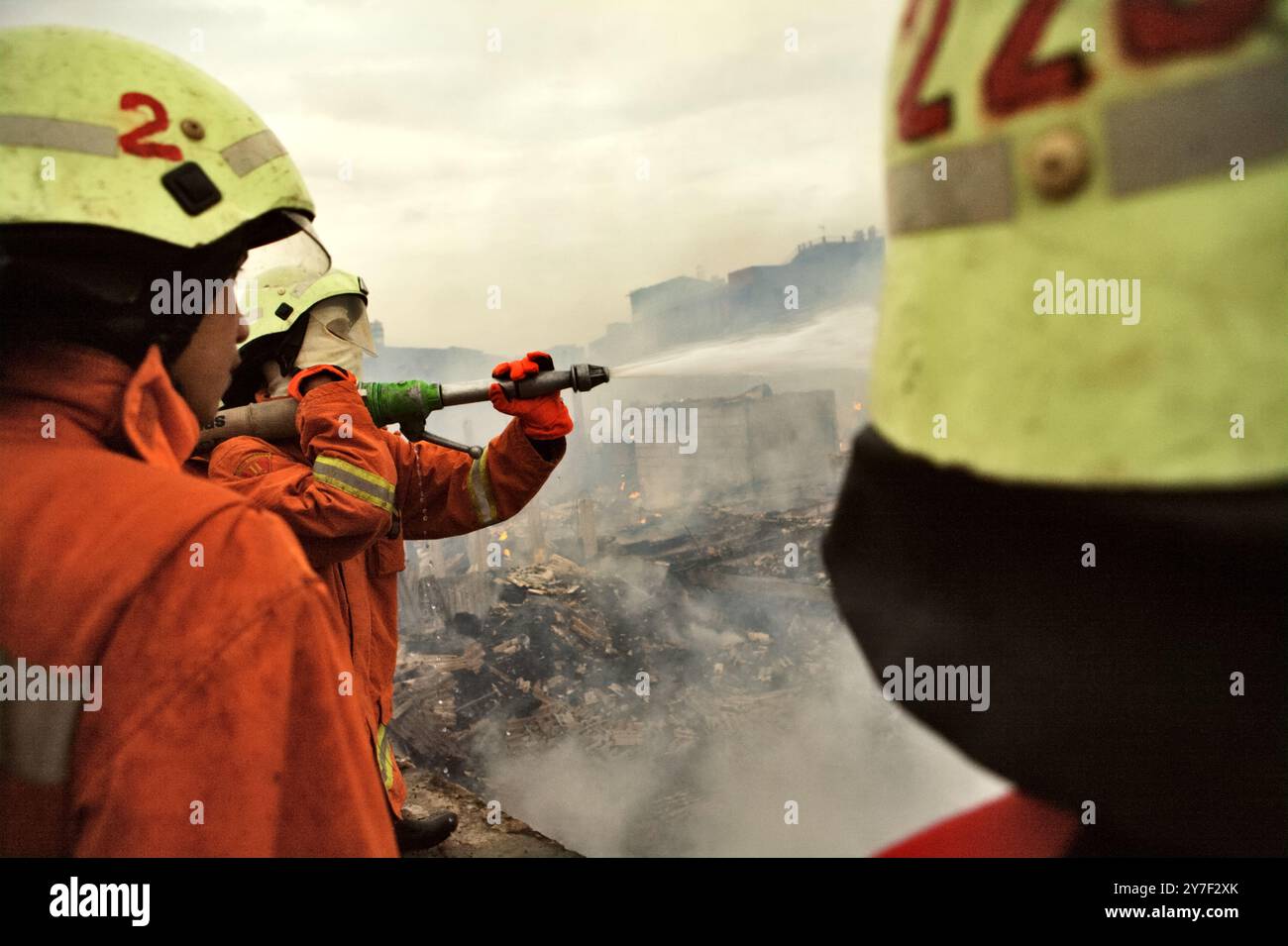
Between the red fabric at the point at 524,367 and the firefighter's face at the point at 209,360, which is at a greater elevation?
the red fabric at the point at 524,367

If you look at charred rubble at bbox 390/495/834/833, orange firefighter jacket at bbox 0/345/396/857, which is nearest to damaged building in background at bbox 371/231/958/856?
charred rubble at bbox 390/495/834/833

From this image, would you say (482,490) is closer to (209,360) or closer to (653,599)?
(209,360)

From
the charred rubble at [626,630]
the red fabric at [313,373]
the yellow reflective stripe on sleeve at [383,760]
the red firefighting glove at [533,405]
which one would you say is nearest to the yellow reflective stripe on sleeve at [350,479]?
the red fabric at [313,373]

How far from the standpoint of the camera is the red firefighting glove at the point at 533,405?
3.47 metres

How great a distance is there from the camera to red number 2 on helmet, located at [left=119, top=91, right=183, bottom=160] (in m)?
1.61

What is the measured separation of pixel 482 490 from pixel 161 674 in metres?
2.49

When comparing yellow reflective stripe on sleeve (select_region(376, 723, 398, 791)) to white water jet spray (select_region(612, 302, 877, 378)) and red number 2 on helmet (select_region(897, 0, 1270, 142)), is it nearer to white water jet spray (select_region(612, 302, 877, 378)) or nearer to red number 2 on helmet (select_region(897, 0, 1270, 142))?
white water jet spray (select_region(612, 302, 877, 378))

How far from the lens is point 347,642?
3.37 metres

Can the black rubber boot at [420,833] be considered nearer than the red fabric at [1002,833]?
No

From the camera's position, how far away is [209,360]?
175 cm

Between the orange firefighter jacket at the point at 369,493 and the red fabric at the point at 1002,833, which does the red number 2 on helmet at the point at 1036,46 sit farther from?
the orange firefighter jacket at the point at 369,493

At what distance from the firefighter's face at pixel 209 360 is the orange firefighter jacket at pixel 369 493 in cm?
130

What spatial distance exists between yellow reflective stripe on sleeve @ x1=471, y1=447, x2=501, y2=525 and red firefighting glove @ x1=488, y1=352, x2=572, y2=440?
32 cm
